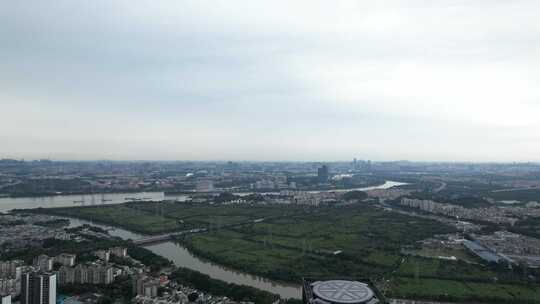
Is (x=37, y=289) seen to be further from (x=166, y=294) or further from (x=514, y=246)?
(x=514, y=246)

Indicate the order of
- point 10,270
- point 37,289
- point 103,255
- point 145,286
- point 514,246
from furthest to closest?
1. point 514,246
2. point 103,255
3. point 10,270
4. point 145,286
5. point 37,289

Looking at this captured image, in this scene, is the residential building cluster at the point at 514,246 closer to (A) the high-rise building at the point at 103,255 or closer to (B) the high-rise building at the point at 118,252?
(B) the high-rise building at the point at 118,252

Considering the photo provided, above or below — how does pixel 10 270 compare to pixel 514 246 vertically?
above

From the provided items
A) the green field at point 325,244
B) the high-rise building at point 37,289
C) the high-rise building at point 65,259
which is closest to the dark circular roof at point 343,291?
the green field at point 325,244

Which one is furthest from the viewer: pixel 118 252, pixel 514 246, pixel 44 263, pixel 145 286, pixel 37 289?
pixel 514 246

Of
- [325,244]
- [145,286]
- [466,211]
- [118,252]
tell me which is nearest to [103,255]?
[118,252]

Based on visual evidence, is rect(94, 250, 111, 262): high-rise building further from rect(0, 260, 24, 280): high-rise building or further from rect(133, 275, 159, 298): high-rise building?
rect(133, 275, 159, 298): high-rise building

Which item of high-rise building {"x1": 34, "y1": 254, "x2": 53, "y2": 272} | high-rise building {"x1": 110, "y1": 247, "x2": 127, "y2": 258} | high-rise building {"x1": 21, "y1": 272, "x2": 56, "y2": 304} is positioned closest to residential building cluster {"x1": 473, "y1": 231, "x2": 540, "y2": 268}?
high-rise building {"x1": 110, "y1": 247, "x2": 127, "y2": 258}

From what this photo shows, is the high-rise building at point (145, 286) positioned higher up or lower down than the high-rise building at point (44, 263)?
lower down
